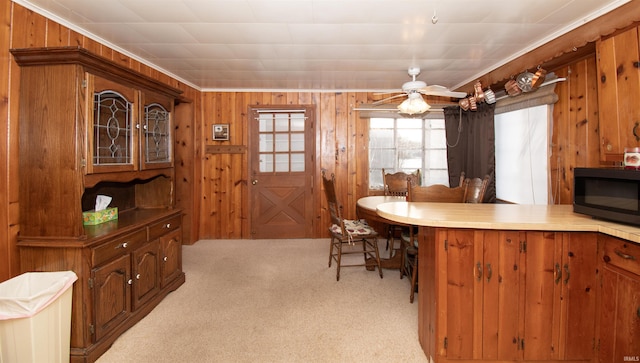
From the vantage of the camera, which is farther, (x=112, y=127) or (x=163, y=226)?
(x=163, y=226)

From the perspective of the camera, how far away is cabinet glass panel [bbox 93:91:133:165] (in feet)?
6.73

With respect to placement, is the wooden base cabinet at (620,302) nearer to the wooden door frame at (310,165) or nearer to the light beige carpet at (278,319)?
the light beige carpet at (278,319)

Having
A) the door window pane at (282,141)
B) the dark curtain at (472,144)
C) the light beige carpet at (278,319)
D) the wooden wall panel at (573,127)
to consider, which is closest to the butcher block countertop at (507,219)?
the wooden wall panel at (573,127)

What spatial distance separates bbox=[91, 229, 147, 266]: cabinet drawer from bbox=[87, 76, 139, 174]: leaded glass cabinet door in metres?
0.49

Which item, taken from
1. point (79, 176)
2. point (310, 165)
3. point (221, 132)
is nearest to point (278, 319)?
point (79, 176)

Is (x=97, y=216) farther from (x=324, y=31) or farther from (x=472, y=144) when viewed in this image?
(x=472, y=144)

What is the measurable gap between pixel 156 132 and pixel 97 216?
853mm

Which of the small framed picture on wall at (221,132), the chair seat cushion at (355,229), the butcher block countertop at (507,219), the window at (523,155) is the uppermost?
the small framed picture on wall at (221,132)

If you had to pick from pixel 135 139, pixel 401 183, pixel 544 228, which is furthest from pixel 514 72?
pixel 135 139

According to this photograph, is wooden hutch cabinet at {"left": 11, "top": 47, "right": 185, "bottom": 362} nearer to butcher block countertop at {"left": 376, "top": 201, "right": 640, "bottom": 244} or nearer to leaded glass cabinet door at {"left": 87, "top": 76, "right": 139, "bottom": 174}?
leaded glass cabinet door at {"left": 87, "top": 76, "right": 139, "bottom": 174}

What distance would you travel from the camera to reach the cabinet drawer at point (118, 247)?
76.8 inches

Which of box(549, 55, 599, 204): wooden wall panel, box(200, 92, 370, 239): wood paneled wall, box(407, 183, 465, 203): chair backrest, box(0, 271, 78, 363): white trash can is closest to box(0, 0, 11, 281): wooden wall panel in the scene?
box(0, 271, 78, 363): white trash can

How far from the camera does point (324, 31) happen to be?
2566 millimetres

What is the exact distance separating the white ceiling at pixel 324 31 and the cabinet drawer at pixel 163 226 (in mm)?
1629
